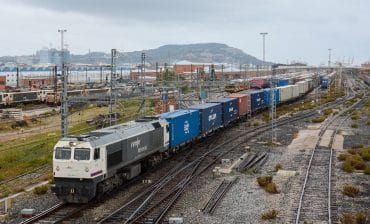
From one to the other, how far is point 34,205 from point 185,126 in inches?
614

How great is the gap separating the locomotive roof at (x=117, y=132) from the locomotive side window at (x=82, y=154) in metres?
0.40

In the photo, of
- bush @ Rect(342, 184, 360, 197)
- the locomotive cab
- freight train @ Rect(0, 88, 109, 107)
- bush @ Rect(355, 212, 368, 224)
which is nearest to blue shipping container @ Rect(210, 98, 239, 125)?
bush @ Rect(342, 184, 360, 197)

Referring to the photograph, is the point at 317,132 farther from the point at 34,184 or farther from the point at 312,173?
the point at 34,184

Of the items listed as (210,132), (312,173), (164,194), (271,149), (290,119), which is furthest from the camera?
(290,119)

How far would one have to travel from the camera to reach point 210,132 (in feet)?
150

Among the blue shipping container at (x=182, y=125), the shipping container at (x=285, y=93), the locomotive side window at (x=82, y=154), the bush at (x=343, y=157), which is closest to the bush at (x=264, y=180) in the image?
the blue shipping container at (x=182, y=125)

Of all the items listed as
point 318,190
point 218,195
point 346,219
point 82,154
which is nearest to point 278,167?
point 318,190

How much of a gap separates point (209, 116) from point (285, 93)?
140 feet

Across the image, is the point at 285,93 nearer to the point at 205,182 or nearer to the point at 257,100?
the point at 257,100

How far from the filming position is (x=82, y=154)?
22469 mm

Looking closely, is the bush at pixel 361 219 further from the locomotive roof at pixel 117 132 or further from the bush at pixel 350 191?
the locomotive roof at pixel 117 132

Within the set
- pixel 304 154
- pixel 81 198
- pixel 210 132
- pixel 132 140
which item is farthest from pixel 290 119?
pixel 81 198

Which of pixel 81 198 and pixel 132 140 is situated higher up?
pixel 132 140

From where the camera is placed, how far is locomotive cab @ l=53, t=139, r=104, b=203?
→ 22.3 m
